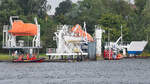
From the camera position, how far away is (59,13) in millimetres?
156000

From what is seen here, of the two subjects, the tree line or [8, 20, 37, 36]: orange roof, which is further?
the tree line

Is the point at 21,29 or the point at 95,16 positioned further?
the point at 95,16

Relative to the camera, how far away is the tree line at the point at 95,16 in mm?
125875

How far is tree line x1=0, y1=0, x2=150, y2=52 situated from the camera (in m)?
126

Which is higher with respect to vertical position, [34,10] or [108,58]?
[34,10]

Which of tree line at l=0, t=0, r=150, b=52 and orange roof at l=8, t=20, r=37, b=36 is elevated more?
tree line at l=0, t=0, r=150, b=52

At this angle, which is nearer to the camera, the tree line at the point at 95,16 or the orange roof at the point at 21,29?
the orange roof at the point at 21,29

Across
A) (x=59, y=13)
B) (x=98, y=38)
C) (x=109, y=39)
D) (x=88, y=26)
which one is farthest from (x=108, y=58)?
(x=59, y=13)

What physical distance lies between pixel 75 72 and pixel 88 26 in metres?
62.5

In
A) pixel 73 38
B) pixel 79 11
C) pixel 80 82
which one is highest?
A: pixel 79 11

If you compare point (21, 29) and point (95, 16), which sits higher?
point (95, 16)

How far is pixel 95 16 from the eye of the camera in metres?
137

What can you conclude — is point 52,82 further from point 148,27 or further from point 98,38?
point 148,27

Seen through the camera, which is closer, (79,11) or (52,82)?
(52,82)
